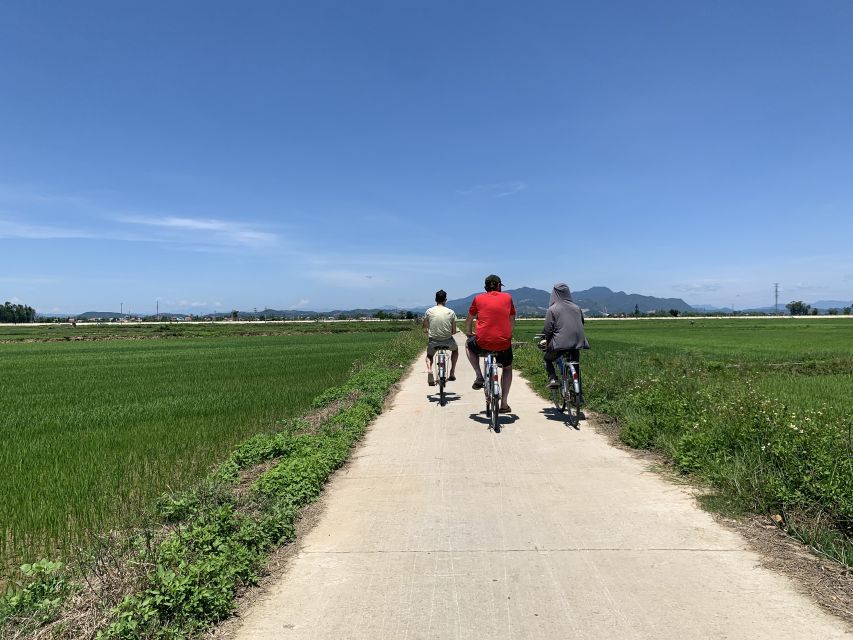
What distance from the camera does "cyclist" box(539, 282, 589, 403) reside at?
7.83 meters

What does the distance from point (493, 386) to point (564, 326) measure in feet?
4.94

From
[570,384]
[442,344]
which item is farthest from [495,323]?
[442,344]

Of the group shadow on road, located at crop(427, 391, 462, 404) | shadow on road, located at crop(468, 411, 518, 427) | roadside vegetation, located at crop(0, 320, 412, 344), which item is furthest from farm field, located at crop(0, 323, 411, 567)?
roadside vegetation, located at crop(0, 320, 412, 344)

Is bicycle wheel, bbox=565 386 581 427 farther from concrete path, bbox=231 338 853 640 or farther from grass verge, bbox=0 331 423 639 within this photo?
grass verge, bbox=0 331 423 639

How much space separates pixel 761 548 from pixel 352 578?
111 inches

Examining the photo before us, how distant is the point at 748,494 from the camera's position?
429 centimetres

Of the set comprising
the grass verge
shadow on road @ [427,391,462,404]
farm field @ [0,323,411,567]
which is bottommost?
farm field @ [0,323,411,567]

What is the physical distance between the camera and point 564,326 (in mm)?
7906

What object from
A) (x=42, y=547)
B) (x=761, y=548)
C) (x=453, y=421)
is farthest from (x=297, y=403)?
(x=761, y=548)

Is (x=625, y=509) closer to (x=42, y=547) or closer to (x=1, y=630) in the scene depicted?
(x=1, y=630)

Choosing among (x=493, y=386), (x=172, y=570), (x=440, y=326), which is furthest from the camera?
(x=440, y=326)

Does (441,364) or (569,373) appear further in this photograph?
(441,364)

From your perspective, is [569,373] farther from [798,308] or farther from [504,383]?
[798,308]

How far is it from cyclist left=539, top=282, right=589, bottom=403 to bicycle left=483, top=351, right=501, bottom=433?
99 centimetres
